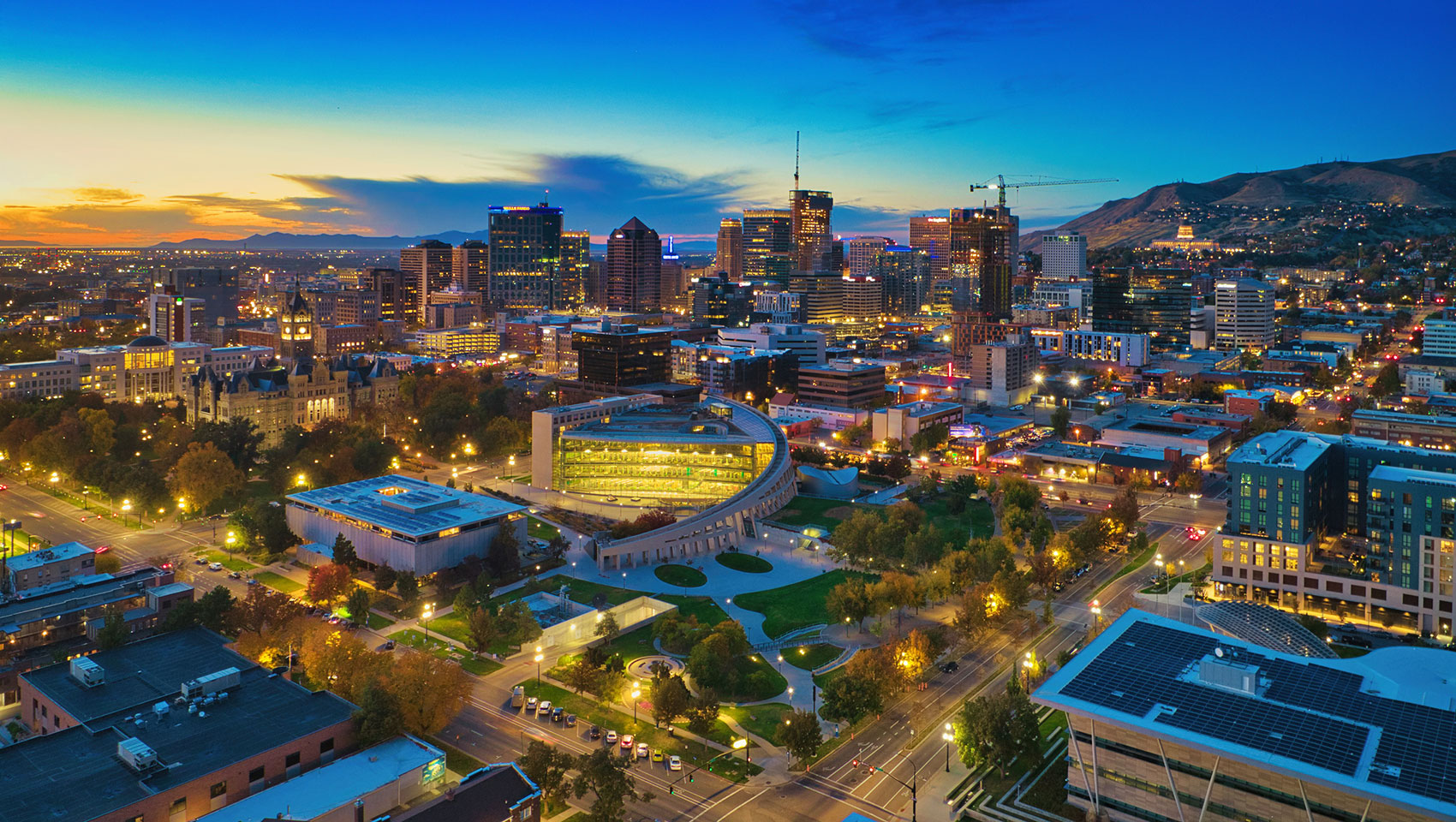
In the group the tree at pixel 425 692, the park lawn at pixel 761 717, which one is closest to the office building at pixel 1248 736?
the park lawn at pixel 761 717

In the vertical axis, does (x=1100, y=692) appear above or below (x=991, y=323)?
below

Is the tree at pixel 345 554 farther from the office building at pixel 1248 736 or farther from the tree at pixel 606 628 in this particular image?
the office building at pixel 1248 736

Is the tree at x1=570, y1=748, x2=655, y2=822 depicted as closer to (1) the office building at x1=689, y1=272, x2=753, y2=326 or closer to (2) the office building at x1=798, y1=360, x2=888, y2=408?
(2) the office building at x1=798, y1=360, x2=888, y2=408

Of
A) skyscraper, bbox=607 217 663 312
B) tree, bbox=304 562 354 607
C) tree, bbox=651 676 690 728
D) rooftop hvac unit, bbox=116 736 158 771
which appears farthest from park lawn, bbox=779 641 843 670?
skyscraper, bbox=607 217 663 312

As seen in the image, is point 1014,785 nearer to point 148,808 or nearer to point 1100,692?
point 1100,692

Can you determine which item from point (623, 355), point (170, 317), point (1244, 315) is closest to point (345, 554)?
point (623, 355)

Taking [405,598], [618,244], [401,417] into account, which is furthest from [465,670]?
[618,244]
